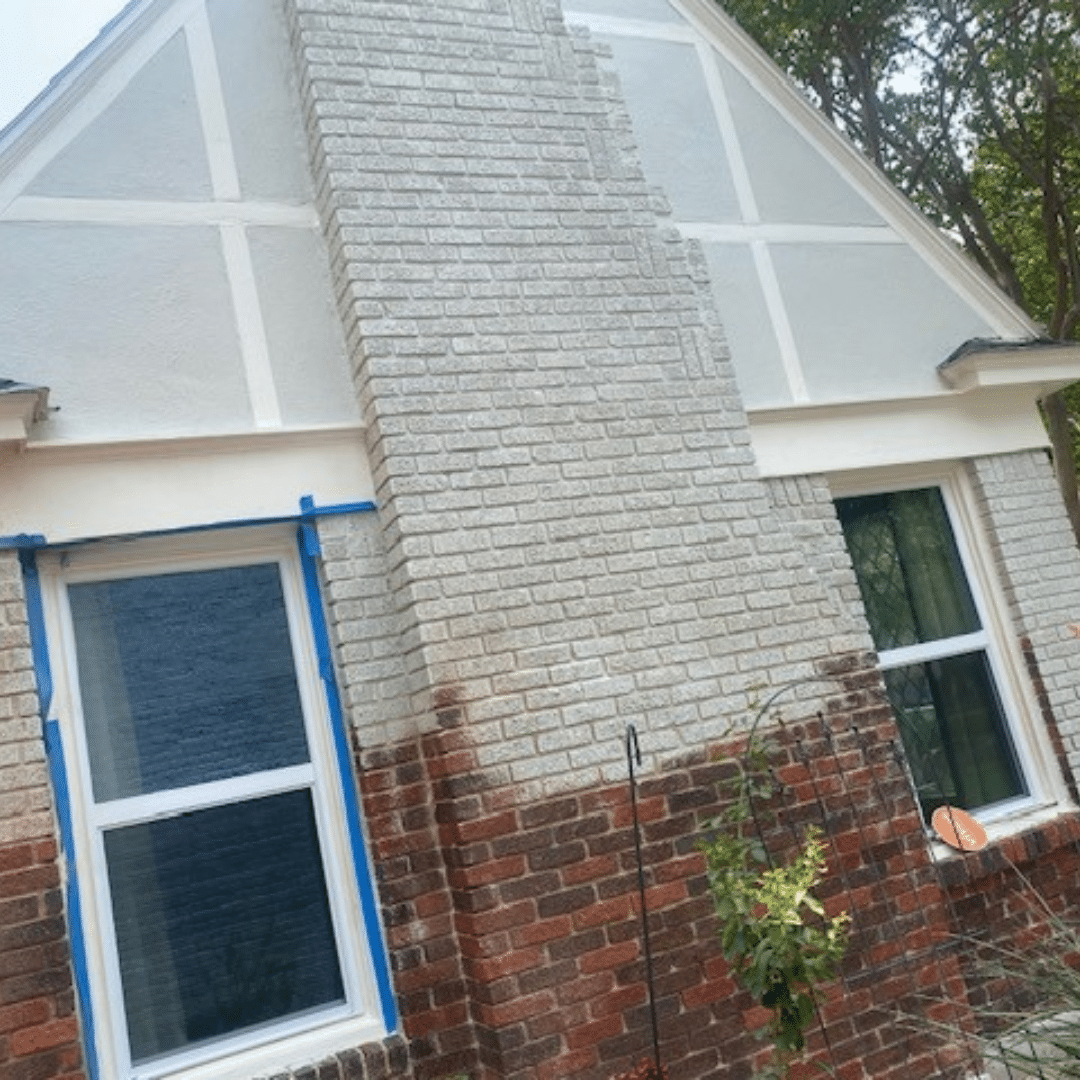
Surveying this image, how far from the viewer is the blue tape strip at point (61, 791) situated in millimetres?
3744

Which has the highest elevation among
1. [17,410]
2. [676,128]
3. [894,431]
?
[676,128]

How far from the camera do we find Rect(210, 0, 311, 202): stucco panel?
483 centimetres

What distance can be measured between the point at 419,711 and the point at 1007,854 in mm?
3056

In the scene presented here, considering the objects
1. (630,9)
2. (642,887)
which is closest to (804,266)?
(630,9)

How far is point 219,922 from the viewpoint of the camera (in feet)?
13.3

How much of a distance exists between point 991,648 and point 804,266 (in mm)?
2281

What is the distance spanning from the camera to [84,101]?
457 cm

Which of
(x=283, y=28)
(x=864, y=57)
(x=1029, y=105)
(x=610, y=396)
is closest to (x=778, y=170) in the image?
(x=610, y=396)

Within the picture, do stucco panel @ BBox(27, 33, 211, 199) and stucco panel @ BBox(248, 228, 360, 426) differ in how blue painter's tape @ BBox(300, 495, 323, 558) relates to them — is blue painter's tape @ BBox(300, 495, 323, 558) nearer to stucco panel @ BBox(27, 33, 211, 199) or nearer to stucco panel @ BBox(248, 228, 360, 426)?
stucco panel @ BBox(248, 228, 360, 426)

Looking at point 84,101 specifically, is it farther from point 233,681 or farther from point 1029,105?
point 1029,105

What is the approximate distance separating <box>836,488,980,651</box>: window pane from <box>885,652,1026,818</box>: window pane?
0.20 meters

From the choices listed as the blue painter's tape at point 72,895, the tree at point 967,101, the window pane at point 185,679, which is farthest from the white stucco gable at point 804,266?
the tree at point 967,101

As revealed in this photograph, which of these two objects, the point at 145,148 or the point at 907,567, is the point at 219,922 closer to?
the point at 145,148

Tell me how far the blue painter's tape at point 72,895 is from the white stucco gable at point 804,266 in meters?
3.40
